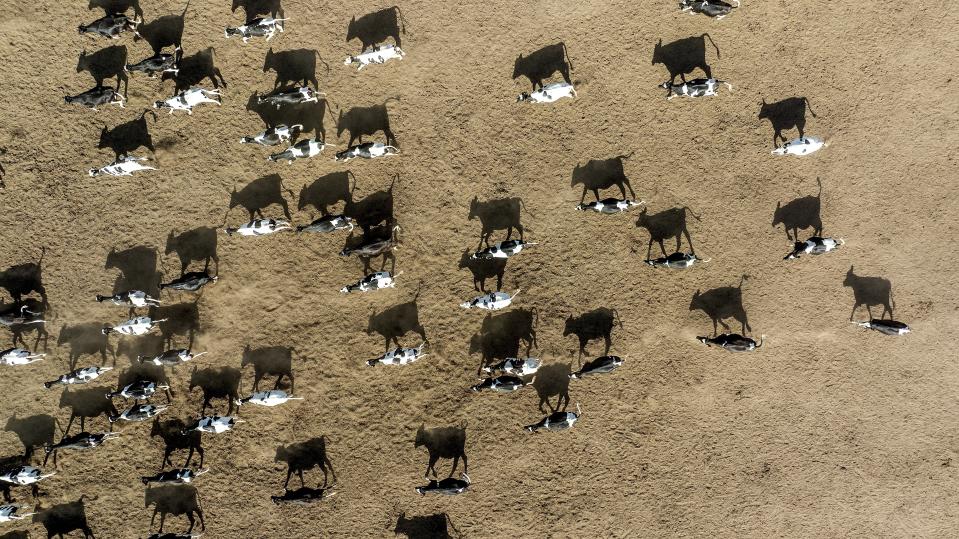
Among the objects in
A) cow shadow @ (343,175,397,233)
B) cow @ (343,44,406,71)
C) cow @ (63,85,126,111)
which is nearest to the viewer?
cow @ (343,44,406,71)

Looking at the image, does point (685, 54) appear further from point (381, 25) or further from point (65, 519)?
point (65, 519)

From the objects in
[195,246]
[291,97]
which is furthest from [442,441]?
[291,97]

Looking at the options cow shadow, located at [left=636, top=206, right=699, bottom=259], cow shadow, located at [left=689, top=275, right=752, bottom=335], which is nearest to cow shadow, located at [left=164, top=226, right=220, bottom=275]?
cow shadow, located at [left=636, top=206, right=699, bottom=259]

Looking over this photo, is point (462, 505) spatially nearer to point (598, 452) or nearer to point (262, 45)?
point (598, 452)

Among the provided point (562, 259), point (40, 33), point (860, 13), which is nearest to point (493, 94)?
point (562, 259)

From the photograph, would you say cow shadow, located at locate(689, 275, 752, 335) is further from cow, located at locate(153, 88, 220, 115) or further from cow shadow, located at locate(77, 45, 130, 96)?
cow shadow, located at locate(77, 45, 130, 96)

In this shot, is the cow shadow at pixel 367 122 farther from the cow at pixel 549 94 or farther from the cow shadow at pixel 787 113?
the cow shadow at pixel 787 113
